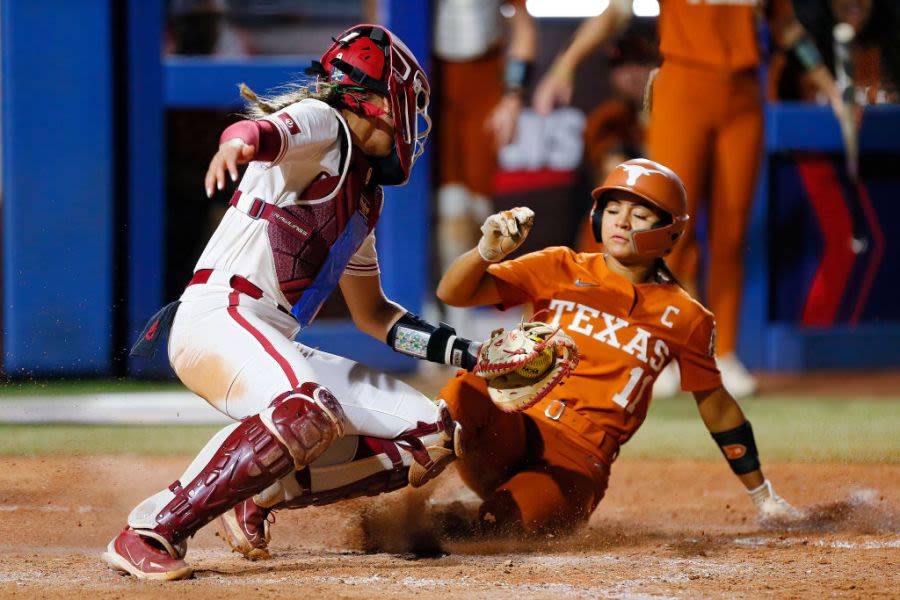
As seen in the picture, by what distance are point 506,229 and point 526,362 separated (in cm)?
43

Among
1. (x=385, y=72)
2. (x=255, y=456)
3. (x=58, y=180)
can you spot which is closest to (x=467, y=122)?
(x=58, y=180)

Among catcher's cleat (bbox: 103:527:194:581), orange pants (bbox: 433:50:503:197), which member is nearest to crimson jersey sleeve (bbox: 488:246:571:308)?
catcher's cleat (bbox: 103:527:194:581)

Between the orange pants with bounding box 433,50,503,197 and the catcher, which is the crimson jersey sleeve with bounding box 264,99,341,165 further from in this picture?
the orange pants with bounding box 433,50,503,197

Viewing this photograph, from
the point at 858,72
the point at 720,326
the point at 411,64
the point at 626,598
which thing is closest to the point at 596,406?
the point at 626,598

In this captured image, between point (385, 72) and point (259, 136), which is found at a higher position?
point (385, 72)

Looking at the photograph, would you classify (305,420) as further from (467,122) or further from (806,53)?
(467,122)

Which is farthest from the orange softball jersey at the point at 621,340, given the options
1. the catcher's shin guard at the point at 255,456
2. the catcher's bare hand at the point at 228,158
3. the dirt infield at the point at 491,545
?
the catcher's bare hand at the point at 228,158

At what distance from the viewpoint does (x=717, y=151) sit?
748cm

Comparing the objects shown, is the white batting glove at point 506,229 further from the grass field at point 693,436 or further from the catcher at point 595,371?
the grass field at point 693,436

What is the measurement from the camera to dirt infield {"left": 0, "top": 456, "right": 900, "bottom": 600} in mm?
3451

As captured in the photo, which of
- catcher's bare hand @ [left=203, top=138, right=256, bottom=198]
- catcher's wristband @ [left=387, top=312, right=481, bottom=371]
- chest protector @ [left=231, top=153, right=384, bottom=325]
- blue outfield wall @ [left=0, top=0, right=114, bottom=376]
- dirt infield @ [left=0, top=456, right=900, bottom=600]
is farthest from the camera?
blue outfield wall @ [left=0, top=0, right=114, bottom=376]

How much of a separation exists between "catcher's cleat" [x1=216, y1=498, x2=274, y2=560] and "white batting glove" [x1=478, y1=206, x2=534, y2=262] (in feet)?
3.75

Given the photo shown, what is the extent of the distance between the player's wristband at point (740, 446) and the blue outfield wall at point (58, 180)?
16.1 feet

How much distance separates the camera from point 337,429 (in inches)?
135
